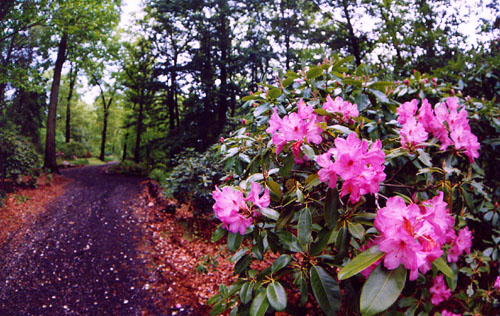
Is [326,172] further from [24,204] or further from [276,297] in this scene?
[24,204]

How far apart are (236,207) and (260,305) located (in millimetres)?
317

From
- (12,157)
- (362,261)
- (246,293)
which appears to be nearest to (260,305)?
(246,293)

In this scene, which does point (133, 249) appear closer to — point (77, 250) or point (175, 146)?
point (77, 250)

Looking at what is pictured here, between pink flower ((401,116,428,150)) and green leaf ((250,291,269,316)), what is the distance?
0.79 m

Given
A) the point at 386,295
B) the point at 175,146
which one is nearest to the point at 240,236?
the point at 386,295

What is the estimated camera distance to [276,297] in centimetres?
91

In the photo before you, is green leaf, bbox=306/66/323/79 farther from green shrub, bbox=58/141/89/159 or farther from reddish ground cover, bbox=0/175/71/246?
green shrub, bbox=58/141/89/159

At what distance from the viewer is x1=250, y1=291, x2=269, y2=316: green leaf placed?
87 centimetres

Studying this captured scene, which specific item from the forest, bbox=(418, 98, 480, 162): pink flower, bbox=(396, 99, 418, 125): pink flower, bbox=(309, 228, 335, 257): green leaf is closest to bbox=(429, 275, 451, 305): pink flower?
the forest

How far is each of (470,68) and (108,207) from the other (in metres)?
6.16

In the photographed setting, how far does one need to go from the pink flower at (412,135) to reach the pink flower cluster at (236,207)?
63 cm

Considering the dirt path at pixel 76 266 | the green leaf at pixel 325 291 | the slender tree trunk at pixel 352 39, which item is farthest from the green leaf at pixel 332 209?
the slender tree trunk at pixel 352 39

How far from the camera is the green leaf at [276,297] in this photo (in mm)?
874

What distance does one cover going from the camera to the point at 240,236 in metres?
1.04
